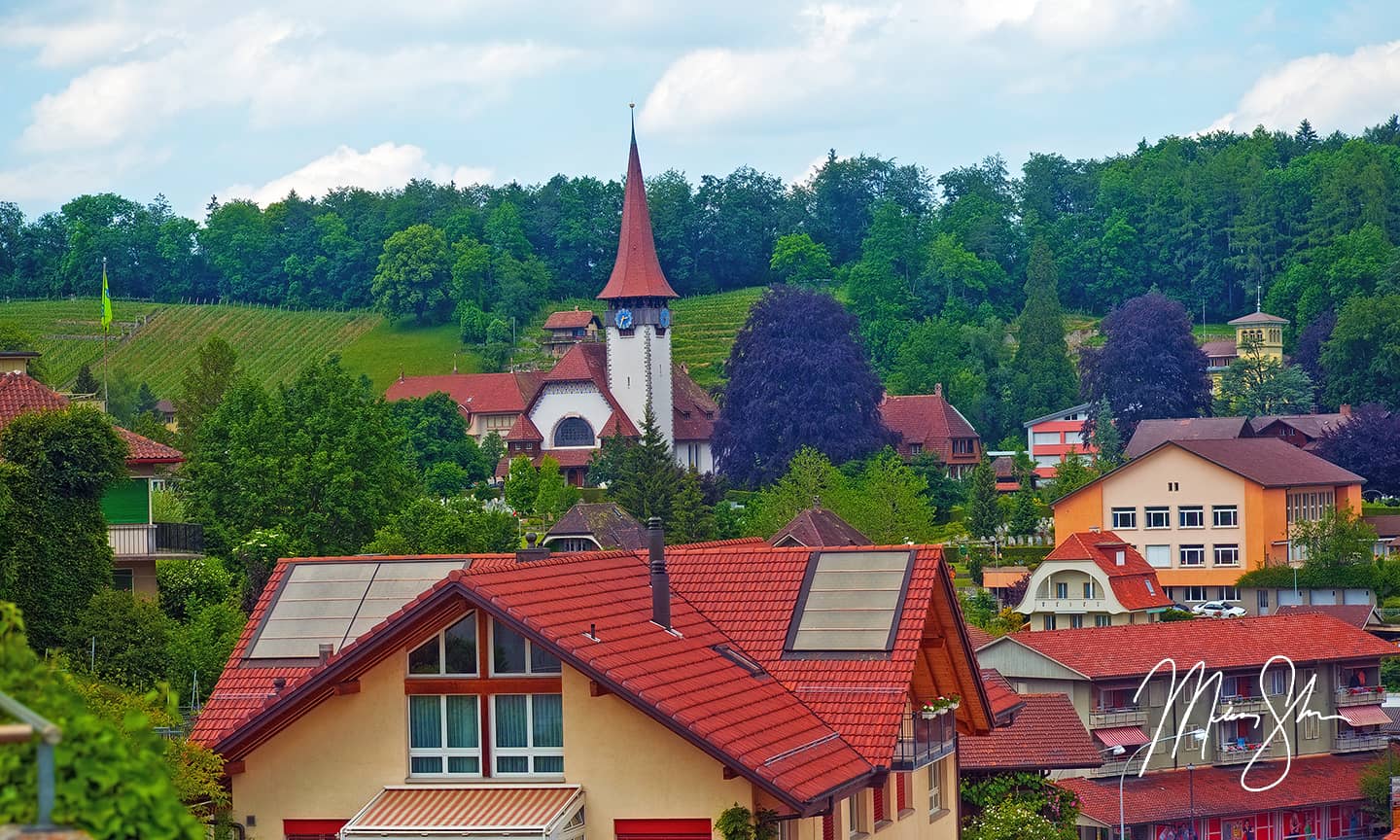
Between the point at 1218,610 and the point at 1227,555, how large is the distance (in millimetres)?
8175

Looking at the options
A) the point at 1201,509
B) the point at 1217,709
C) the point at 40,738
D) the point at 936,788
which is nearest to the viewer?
the point at 40,738

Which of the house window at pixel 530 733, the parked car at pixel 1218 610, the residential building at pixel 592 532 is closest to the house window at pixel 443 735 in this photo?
the house window at pixel 530 733

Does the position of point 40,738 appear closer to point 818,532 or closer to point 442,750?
point 442,750

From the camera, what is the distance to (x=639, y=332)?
447 feet

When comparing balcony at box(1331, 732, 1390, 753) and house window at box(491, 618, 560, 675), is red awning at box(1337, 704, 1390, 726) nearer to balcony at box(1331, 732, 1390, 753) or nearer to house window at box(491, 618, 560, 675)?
balcony at box(1331, 732, 1390, 753)

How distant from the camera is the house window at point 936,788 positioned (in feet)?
82.2

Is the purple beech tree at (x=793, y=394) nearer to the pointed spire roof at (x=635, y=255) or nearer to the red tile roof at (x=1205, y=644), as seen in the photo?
the pointed spire roof at (x=635, y=255)

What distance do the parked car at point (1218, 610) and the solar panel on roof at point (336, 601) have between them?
65181 millimetres

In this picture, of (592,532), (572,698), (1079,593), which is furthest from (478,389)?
(572,698)

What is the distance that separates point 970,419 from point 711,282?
49948mm

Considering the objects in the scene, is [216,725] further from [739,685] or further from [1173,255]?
[1173,255]

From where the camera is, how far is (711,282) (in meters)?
192

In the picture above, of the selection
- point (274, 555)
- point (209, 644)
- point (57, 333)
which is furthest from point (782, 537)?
point (57, 333)

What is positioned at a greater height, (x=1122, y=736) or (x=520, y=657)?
(x=520, y=657)
